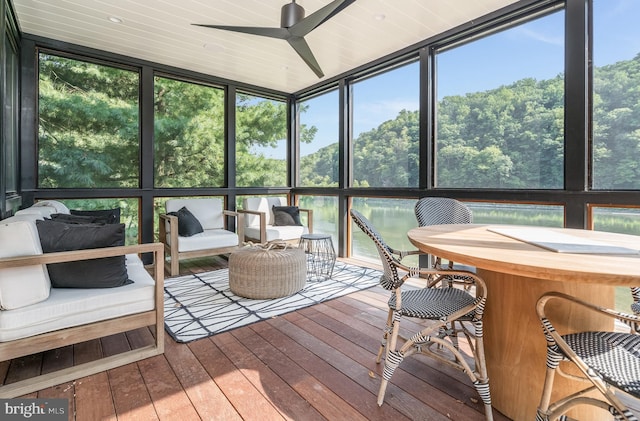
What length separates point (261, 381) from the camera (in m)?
1.85

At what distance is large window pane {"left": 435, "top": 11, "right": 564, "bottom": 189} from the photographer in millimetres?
3004

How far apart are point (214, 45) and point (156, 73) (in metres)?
1.21

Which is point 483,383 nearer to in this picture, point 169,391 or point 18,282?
point 169,391

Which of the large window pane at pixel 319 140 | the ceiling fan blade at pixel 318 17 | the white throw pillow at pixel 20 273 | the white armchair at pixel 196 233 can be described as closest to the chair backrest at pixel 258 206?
the white armchair at pixel 196 233

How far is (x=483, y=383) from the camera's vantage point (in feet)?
4.98

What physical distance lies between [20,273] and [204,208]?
3004 mm

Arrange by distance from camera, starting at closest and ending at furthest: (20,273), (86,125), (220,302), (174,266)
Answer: (20,273), (220,302), (174,266), (86,125)

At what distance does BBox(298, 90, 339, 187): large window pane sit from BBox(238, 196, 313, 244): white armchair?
2.29 ft

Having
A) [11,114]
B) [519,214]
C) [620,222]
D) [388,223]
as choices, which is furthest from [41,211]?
[620,222]

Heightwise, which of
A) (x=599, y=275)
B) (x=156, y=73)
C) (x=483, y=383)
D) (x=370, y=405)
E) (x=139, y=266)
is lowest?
(x=370, y=405)

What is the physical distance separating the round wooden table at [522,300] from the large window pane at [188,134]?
13.7 feet

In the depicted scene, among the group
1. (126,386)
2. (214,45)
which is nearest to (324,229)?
(214,45)

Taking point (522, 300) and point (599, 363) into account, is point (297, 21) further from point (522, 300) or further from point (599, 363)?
point (599, 363)
